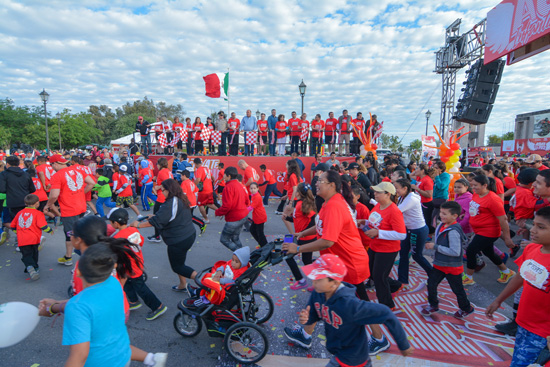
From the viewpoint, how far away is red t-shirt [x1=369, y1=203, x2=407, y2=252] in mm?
3549

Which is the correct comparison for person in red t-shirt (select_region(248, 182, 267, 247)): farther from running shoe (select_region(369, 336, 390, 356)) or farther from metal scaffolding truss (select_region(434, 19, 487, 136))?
metal scaffolding truss (select_region(434, 19, 487, 136))

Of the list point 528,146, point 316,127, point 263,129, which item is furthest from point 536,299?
point 528,146

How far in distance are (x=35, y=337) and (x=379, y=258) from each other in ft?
13.9

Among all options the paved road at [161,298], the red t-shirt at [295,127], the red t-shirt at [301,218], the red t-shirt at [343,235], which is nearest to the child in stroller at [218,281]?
the paved road at [161,298]

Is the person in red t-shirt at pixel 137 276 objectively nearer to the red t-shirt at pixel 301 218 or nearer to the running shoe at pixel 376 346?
the red t-shirt at pixel 301 218

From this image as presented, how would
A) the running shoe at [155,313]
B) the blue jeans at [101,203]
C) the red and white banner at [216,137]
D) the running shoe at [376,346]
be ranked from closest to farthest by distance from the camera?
the running shoe at [376,346] < the running shoe at [155,313] < the blue jeans at [101,203] < the red and white banner at [216,137]

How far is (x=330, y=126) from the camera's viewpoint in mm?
12961

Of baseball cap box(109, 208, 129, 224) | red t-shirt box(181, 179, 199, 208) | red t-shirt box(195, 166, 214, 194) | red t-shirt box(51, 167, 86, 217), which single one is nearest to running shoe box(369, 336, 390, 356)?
baseball cap box(109, 208, 129, 224)

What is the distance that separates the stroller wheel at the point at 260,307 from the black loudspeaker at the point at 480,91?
45.9 feet

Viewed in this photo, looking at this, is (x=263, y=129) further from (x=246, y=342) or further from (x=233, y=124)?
(x=246, y=342)

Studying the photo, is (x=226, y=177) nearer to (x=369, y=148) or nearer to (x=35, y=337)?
(x=35, y=337)

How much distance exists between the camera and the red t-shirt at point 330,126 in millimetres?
12883

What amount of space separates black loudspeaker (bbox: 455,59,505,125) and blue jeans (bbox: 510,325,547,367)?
547 inches

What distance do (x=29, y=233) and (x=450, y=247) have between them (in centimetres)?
633
